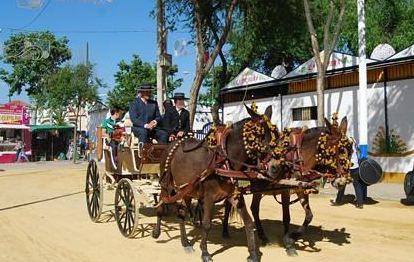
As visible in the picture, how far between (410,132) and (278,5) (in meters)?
7.57

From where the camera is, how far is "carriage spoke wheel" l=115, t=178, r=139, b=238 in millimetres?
9620

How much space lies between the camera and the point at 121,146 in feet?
37.3

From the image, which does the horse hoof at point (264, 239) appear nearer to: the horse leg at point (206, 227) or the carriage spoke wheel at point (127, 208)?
the horse leg at point (206, 227)

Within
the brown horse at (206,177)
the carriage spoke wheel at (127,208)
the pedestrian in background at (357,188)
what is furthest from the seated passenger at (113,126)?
the pedestrian in background at (357,188)

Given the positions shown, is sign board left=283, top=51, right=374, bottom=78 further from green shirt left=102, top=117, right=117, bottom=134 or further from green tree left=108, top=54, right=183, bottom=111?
green tree left=108, top=54, right=183, bottom=111

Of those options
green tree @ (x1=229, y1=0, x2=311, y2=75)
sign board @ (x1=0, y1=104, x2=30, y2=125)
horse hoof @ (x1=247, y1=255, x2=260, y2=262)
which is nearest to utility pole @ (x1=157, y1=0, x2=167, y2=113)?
green tree @ (x1=229, y1=0, x2=311, y2=75)

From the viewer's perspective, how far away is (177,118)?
10555mm

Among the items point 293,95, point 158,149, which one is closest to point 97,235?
point 158,149

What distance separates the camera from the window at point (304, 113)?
22720mm

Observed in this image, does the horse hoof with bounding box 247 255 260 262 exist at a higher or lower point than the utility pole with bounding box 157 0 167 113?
lower

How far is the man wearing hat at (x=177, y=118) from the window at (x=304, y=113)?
12657 millimetres

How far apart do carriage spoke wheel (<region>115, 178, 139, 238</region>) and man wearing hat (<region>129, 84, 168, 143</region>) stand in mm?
969

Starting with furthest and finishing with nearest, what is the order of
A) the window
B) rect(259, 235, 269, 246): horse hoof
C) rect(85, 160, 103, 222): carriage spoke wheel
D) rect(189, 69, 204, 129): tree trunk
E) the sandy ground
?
the window
rect(189, 69, 204, 129): tree trunk
rect(85, 160, 103, 222): carriage spoke wheel
rect(259, 235, 269, 246): horse hoof
the sandy ground

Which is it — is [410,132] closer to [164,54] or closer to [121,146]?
[164,54]
